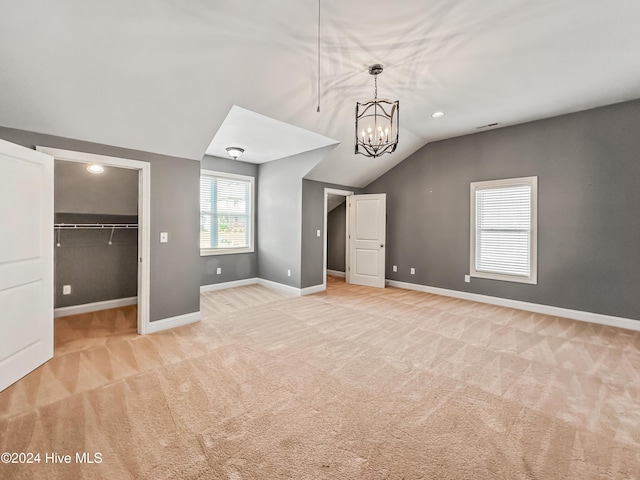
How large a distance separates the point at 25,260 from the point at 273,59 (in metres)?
2.94

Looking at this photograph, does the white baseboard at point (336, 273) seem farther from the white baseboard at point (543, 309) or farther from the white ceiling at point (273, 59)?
the white ceiling at point (273, 59)

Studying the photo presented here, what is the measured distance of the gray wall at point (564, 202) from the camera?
3.88 meters

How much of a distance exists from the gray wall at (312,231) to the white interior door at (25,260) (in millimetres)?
3695

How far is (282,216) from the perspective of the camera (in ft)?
19.6

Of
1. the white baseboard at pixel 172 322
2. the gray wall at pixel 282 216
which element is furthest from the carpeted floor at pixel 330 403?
the gray wall at pixel 282 216

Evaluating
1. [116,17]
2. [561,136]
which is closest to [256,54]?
[116,17]

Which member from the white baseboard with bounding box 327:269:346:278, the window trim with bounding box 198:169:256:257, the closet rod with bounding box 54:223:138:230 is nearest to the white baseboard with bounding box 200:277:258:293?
the window trim with bounding box 198:169:256:257

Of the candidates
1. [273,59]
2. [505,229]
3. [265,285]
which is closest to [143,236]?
[273,59]

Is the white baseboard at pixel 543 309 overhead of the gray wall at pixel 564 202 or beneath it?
beneath

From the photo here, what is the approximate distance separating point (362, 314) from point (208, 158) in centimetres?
427

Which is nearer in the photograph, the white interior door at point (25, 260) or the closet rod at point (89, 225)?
the white interior door at point (25, 260)

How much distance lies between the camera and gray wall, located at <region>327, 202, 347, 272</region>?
775 cm

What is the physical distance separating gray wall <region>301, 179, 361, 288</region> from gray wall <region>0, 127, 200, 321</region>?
2228 millimetres

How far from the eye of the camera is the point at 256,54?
267cm
